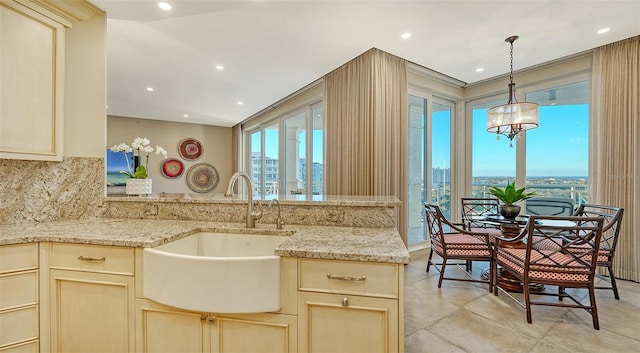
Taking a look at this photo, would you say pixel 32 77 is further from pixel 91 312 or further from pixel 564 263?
pixel 564 263

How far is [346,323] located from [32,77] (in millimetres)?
2304

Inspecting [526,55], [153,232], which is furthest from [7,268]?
[526,55]

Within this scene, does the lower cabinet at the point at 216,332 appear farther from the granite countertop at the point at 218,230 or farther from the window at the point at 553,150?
the window at the point at 553,150

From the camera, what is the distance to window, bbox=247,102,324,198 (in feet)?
14.9

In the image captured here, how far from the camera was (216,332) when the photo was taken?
1.13 m

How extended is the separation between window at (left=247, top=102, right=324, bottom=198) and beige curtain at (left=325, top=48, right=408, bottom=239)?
850mm

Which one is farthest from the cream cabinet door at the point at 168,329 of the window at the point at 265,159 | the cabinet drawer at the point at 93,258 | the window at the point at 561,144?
the window at the point at 265,159

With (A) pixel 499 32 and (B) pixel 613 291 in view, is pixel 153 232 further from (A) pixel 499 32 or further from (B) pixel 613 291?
(B) pixel 613 291

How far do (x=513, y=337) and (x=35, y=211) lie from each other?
11.0ft

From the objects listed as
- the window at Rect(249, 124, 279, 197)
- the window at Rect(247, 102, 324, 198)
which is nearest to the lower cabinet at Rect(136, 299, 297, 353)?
the window at Rect(247, 102, 324, 198)

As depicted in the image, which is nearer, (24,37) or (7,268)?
(7,268)

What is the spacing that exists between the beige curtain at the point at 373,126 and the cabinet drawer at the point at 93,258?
8.13 ft

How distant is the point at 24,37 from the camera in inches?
63.1

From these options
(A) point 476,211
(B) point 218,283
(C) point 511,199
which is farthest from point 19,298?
(A) point 476,211
